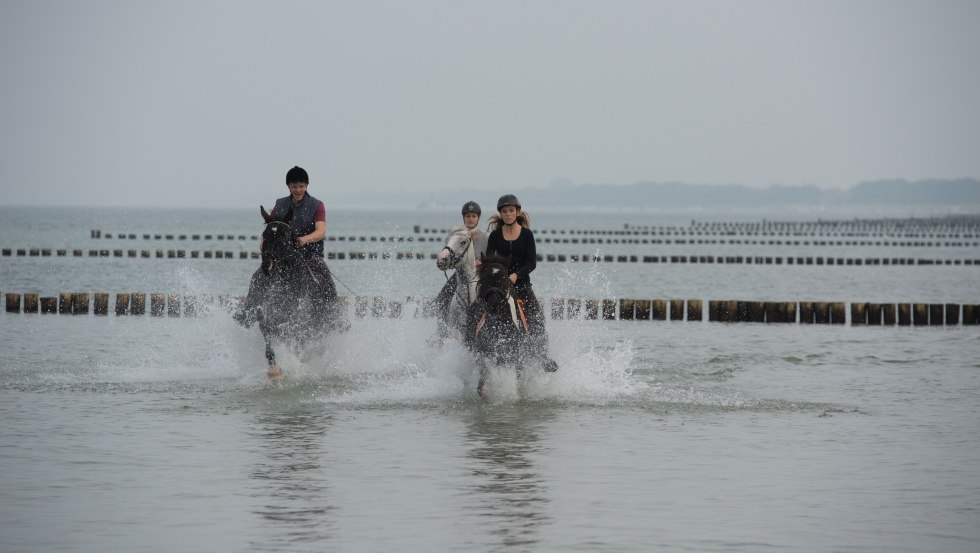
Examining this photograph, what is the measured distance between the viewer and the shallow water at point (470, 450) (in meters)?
9.30

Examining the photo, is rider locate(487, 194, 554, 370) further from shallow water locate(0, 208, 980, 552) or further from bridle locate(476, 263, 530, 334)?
shallow water locate(0, 208, 980, 552)

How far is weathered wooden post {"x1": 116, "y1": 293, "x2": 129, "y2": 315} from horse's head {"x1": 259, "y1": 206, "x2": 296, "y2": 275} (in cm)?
1823

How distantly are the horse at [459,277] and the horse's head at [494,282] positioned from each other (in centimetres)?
79

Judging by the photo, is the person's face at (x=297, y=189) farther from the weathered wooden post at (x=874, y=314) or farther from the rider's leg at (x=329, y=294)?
the weathered wooden post at (x=874, y=314)

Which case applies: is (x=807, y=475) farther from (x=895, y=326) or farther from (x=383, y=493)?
(x=895, y=326)

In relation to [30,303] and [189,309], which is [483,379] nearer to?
[189,309]

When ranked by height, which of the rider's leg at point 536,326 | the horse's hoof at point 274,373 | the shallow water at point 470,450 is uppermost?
the rider's leg at point 536,326

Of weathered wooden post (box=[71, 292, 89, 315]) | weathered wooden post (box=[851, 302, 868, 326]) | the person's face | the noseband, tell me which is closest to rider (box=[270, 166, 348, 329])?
the person's face

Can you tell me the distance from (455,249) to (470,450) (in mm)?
3975

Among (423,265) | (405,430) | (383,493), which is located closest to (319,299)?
(405,430)

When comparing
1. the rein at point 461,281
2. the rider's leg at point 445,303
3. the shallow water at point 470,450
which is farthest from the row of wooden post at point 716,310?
the rein at point 461,281

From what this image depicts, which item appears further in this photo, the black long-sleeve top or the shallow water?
the black long-sleeve top

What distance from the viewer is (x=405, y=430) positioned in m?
13.8

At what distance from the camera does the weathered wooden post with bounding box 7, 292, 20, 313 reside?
1318 inches
